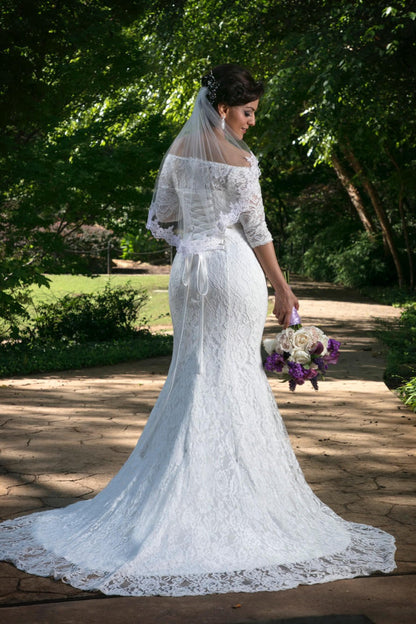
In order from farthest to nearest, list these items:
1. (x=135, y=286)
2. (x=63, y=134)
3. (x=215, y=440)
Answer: (x=135, y=286) → (x=63, y=134) → (x=215, y=440)

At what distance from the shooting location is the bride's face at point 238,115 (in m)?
3.92

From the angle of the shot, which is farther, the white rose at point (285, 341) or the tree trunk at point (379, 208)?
the tree trunk at point (379, 208)

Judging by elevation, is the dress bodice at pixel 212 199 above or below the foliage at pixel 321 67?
below

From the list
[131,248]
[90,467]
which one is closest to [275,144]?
[90,467]

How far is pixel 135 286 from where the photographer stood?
76.9 ft

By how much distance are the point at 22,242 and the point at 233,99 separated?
8738mm

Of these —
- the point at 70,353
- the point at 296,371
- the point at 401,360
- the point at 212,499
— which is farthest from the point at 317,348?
the point at 70,353

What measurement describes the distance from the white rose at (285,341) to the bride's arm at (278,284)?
0.18 feet

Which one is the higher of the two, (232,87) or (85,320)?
(232,87)

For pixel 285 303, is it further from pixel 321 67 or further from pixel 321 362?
pixel 321 67

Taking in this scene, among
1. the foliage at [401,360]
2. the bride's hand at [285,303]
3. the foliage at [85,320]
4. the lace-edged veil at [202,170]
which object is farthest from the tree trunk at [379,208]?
the bride's hand at [285,303]

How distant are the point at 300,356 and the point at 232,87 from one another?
1382 millimetres

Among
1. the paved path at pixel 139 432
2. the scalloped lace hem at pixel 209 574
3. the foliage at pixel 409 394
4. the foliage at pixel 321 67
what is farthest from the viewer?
the foliage at pixel 321 67

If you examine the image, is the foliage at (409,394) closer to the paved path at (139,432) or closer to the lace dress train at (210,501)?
the paved path at (139,432)
